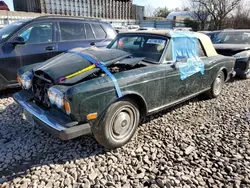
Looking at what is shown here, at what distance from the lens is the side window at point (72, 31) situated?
16.9ft

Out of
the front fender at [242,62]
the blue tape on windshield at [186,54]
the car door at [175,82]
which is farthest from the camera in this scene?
the front fender at [242,62]

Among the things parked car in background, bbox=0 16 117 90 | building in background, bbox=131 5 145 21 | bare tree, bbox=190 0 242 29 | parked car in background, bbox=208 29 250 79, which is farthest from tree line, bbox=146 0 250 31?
parked car in background, bbox=0 16 117 90

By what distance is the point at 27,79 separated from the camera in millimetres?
3166

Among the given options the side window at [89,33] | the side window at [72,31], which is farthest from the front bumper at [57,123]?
the side window at [89,33]

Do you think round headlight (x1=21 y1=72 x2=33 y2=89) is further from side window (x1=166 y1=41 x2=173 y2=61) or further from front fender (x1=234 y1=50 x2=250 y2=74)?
front fender (x1=234 y1=50 x2=250 y2=74)

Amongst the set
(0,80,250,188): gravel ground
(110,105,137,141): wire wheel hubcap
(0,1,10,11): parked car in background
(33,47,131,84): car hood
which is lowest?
(0,80,250,188): gravel ground

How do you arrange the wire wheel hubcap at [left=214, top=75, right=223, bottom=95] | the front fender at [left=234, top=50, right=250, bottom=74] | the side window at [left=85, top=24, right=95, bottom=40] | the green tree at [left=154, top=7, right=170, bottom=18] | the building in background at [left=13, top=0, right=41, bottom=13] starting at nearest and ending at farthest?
the wire wheel hubcap at [left=214, top=75, right=223, bottom=95] → the side window at [left=85, top=24, right=95, bottom=40] → the front fender at [left=234, top=50, right=250, bottom=74] → the building in background at [left=13, top=0, right=41, bottom=13] → the green tree at [left=154, top=7, right=170, bottom=18]

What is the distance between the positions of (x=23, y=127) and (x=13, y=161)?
90 centimetres

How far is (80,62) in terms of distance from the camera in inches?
117

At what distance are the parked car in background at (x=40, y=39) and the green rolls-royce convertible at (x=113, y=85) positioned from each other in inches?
47.7

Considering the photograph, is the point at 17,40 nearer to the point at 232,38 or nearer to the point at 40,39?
the point at 40,39

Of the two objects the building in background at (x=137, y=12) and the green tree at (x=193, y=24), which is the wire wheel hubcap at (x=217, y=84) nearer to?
the green tree at (x=193, y=24)

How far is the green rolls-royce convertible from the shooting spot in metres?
2.44

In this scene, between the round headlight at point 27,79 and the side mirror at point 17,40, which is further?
the side mirror at point 17,40
